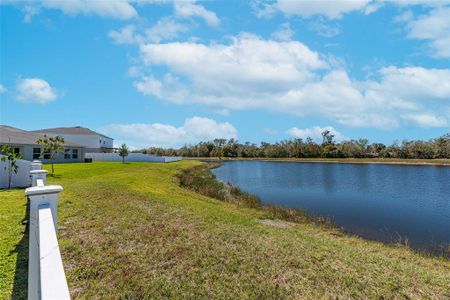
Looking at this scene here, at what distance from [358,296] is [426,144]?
10652 cm

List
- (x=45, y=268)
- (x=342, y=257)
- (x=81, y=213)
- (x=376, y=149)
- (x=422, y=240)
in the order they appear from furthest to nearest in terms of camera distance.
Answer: (x=376, y=149), (x=422, y=240), (x=81, y=213), (x=342, y=257), (x=45, y=268)

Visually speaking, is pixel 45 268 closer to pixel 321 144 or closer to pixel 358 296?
pixel 358 296

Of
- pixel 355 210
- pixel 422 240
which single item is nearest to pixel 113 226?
pixel 422 240

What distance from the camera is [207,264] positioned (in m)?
5.14

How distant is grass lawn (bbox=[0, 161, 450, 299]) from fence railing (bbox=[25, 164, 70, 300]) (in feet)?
5.14

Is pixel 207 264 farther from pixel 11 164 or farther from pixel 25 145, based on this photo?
pixel 25 145

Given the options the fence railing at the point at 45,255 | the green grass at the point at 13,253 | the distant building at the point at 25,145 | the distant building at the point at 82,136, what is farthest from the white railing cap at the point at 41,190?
the distant building at the point at 82,136

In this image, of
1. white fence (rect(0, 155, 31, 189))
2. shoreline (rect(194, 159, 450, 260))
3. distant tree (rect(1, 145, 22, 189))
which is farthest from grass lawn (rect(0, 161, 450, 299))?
white fence (rect(0, 155, 31, 189))

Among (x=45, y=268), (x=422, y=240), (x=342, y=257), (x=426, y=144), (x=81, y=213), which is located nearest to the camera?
(x=45, y=268)

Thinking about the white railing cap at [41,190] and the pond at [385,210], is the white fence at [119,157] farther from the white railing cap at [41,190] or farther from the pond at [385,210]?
the white railing cap at [41,190]

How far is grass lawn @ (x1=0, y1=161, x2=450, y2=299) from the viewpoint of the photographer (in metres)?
4.31

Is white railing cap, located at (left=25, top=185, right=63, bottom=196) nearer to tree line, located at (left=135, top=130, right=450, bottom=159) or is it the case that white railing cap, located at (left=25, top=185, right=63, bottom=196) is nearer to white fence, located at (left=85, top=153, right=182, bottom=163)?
white fence, located at (left=85, top=153, right=182, bottom=163)

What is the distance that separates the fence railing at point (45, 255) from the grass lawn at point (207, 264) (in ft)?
5.14

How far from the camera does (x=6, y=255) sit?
4.98 metres
